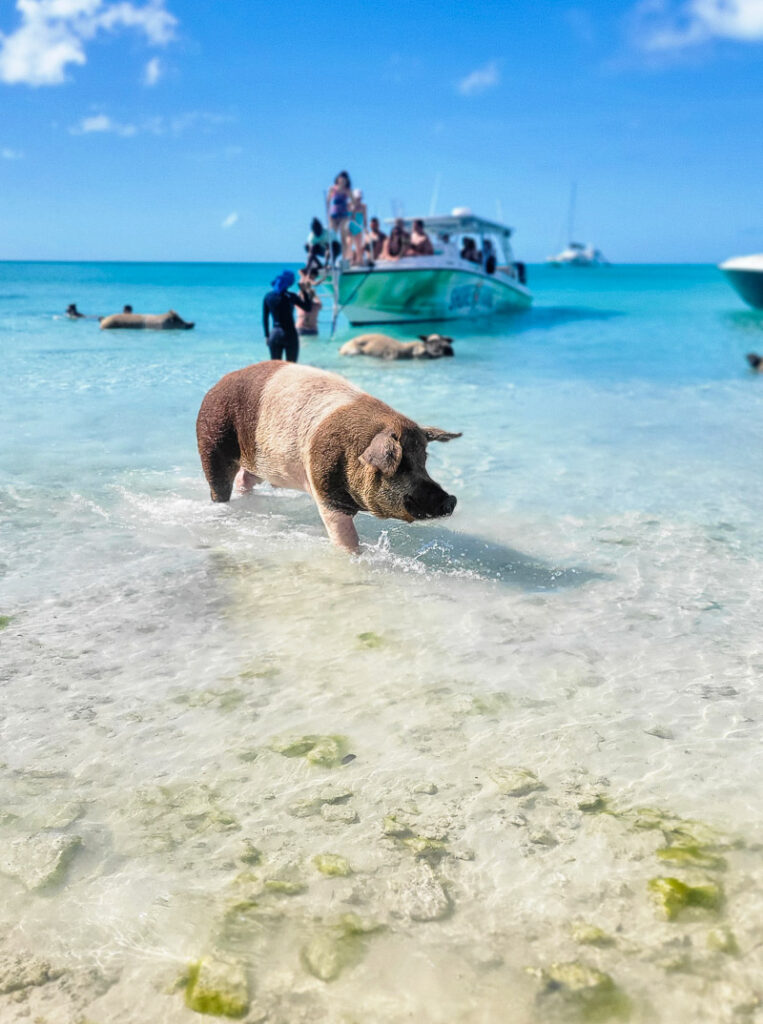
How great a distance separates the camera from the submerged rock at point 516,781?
3332mm

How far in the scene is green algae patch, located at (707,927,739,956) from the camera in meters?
2.56

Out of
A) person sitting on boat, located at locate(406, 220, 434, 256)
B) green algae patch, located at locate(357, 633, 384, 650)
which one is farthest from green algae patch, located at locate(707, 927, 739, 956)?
person sitting on boat, located at locate(406, 220, 434, 256)

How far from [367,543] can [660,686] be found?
2.52 m

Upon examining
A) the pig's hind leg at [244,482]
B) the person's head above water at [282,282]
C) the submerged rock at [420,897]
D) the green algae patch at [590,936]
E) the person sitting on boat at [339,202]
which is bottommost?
the submerged rock at [420,897]

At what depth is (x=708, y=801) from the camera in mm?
3277

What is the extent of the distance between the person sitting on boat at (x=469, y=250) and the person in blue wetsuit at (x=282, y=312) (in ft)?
54.8

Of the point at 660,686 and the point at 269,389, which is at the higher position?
the point at 269,389

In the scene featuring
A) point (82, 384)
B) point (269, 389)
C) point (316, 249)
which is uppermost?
point (316, 249)

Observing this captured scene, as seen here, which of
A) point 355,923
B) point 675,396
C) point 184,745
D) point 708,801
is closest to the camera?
point 355,923

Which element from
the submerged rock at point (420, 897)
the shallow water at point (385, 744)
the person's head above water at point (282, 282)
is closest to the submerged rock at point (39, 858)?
the shallow water at point (385, 744)

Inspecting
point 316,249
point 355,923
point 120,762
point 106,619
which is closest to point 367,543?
point 106,619

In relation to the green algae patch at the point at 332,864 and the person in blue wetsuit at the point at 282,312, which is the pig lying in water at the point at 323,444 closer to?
the green algae patch at the point at 332,864

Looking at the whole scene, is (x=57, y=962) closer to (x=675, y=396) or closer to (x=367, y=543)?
(x=367, y=543)

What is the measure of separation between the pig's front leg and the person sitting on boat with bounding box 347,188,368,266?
53.0 feet
